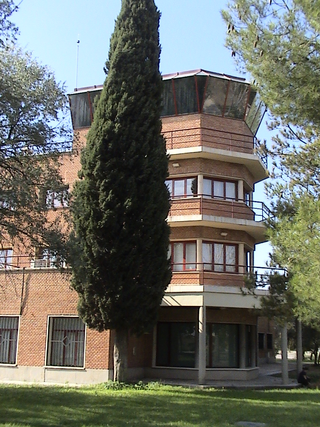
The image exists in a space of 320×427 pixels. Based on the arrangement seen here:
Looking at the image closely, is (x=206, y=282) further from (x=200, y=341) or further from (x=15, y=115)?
(x=15, y=115)

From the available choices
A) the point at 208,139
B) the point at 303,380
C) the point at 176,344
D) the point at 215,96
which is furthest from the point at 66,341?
the point at 215,96

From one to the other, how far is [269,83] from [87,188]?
31.8 ft

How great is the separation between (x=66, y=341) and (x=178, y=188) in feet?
28.8

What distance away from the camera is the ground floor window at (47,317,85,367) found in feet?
75.2

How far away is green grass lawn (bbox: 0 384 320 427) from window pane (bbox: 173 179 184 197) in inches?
362

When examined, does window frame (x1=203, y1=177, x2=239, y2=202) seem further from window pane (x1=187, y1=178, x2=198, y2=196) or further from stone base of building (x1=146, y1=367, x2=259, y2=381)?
stone base of building (x1=146, y1=367, x2=259, y2=381)

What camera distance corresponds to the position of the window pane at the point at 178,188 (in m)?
25.3

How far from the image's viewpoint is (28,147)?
15.0 m

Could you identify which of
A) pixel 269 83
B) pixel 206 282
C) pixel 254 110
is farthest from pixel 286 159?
pixel 254 110

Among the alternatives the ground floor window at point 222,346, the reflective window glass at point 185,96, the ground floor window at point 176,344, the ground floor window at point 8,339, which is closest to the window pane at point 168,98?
the reflective window glass at point 185,96

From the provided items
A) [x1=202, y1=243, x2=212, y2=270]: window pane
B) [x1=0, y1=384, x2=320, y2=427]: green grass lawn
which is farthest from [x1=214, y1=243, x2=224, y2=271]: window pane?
[x1=0, y1=384, x2=320, y2=427]: green grass lawn

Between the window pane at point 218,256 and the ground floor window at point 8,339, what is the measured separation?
9544 millimetres

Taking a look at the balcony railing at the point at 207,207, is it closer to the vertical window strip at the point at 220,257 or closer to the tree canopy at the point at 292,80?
the vertical window strip at the point at 220,257

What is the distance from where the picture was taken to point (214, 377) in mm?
23891
